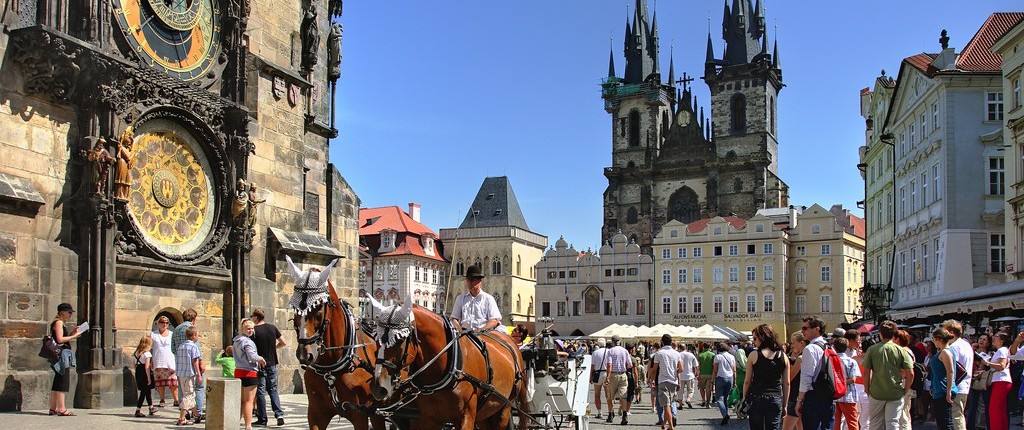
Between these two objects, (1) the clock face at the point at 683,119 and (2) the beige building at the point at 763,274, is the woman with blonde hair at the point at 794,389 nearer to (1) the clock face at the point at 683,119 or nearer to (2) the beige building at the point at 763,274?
(2) the beige building at the point at 763,274

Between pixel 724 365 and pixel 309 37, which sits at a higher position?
pixel 309 37

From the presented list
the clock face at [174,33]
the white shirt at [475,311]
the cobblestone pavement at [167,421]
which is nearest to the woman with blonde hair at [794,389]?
the white shirt at [475,311]

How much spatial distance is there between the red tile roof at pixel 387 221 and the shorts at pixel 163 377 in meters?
67.4

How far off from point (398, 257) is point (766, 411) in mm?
70752

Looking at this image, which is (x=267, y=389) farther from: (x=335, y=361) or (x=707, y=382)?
(x=707, y=382)

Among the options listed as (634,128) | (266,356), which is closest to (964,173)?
(266,356)

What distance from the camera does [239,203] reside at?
1661cm

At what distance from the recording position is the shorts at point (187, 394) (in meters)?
12.8

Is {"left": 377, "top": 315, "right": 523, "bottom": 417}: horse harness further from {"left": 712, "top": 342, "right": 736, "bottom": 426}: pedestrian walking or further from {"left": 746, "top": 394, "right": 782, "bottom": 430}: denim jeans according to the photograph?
{"left": 712, "top": 342, "right": 736, "bottom": 426}: pedestrian walking

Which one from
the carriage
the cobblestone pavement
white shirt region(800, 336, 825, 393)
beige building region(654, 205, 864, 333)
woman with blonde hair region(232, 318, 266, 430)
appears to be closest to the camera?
white shirt region(800, 336, 825, 393)

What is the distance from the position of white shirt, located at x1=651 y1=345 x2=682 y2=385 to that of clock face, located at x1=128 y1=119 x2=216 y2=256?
7676 millimetres

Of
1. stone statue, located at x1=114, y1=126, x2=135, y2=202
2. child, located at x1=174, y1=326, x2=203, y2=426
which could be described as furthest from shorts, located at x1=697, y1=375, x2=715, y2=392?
stone statue, located at x1=114, y1=126, x2=135, y2=202

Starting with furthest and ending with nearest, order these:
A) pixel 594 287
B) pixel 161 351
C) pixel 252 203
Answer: pixel 594 287
pixel 252 203
pixel 161 351

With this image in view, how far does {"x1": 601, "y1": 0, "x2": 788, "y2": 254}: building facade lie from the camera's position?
9775 cm
